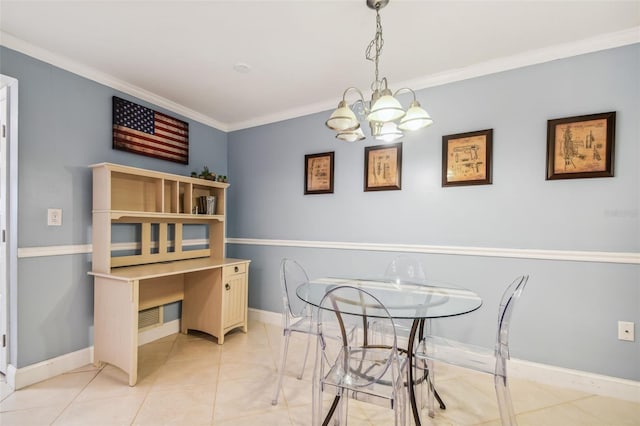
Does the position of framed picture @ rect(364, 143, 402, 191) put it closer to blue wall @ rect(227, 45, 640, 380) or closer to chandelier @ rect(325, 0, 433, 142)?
blue wall @ rect(227, 45, 640, 380)

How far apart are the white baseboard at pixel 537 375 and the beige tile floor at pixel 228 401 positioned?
0.18ft

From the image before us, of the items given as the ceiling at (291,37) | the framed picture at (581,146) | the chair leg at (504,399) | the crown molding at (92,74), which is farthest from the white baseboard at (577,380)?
the crown molding at (92,74)

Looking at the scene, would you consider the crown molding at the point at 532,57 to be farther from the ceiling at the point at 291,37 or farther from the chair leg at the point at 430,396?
the chair leg at the point at 430,396

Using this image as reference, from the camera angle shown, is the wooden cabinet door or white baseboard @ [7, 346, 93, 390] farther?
the wooden cabinet door

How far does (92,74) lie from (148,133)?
0.63 metres

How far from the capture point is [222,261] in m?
3.17

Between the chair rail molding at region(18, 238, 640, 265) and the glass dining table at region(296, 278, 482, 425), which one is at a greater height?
the chair rail molding at region(18, 238, 640, 265)

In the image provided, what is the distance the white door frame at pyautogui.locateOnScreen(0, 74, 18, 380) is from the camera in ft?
7.00

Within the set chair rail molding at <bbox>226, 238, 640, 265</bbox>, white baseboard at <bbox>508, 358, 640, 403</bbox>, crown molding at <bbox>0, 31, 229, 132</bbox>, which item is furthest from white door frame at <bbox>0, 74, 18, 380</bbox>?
white baseboard at <bbox>508, 358, 640, 403</bbox>

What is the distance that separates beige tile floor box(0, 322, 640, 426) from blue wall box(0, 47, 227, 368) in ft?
1.19

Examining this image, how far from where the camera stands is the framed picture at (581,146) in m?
2.08

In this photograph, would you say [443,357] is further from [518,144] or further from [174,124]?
[174,124]

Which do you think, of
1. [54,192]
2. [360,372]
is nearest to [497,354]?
[360,372]

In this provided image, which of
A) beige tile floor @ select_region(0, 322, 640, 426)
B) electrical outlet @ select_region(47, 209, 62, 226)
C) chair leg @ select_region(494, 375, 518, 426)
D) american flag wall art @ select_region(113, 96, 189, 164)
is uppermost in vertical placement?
american flag wall art @ select_region(113, 96, 189, 164)
